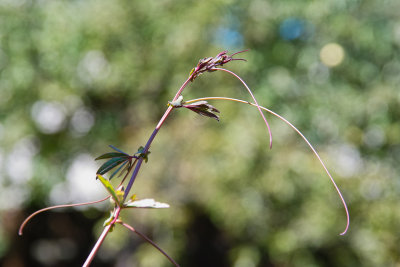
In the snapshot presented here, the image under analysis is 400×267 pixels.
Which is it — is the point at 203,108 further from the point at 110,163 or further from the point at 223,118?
the point at 223,118

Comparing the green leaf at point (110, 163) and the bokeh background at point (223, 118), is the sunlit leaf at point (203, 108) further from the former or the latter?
the bokeh background at point (223, 118)

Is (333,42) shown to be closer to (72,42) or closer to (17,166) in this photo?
(72,42)

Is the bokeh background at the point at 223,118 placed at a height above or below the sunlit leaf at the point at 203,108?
above

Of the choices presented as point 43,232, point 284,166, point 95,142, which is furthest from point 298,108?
point 43,232

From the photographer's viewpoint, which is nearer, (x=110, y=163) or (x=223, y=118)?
(x=110, y=163)

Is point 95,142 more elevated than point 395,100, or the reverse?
point 395,100

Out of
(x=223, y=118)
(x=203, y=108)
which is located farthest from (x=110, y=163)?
(x=223, y=118)

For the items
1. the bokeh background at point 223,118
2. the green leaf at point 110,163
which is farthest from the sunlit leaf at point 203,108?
the bokeh background at point 223,118

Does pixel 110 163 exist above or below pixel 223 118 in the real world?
below
